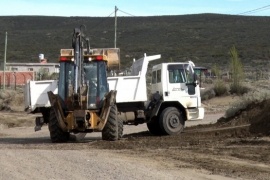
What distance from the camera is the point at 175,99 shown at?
2427cm

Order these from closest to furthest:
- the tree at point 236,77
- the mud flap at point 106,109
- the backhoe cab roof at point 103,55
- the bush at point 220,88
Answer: the mud flap at point 106,109
the backhoe cab roof at point 103,55
the bush at point 220,88
the tree at point 236,77

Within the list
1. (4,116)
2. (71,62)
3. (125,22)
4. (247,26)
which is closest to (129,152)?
(71,62)

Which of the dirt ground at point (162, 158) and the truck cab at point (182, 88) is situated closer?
the dirt ground at point (162, 158)

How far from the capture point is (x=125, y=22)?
118 m

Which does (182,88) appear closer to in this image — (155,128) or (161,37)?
(155,128)

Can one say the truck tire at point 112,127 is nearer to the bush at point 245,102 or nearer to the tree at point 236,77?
the bush at point 245,102

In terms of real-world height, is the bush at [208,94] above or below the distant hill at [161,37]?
below

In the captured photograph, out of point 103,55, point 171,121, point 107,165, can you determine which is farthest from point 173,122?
point 107,165

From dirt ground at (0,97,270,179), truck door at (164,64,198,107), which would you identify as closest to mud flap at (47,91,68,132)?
dirt ground at (0,97,270,179)

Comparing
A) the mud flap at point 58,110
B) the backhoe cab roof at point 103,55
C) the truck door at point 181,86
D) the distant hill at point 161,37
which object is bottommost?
the mud flap at point 58,110

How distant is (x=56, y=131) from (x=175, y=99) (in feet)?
16.7

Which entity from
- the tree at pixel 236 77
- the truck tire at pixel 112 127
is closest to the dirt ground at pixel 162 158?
the truck tire at pixel 112 127

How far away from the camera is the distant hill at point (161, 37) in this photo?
8631cm

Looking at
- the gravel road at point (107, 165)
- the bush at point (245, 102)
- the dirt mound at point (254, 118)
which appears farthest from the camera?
the bush at point (245, 102)
